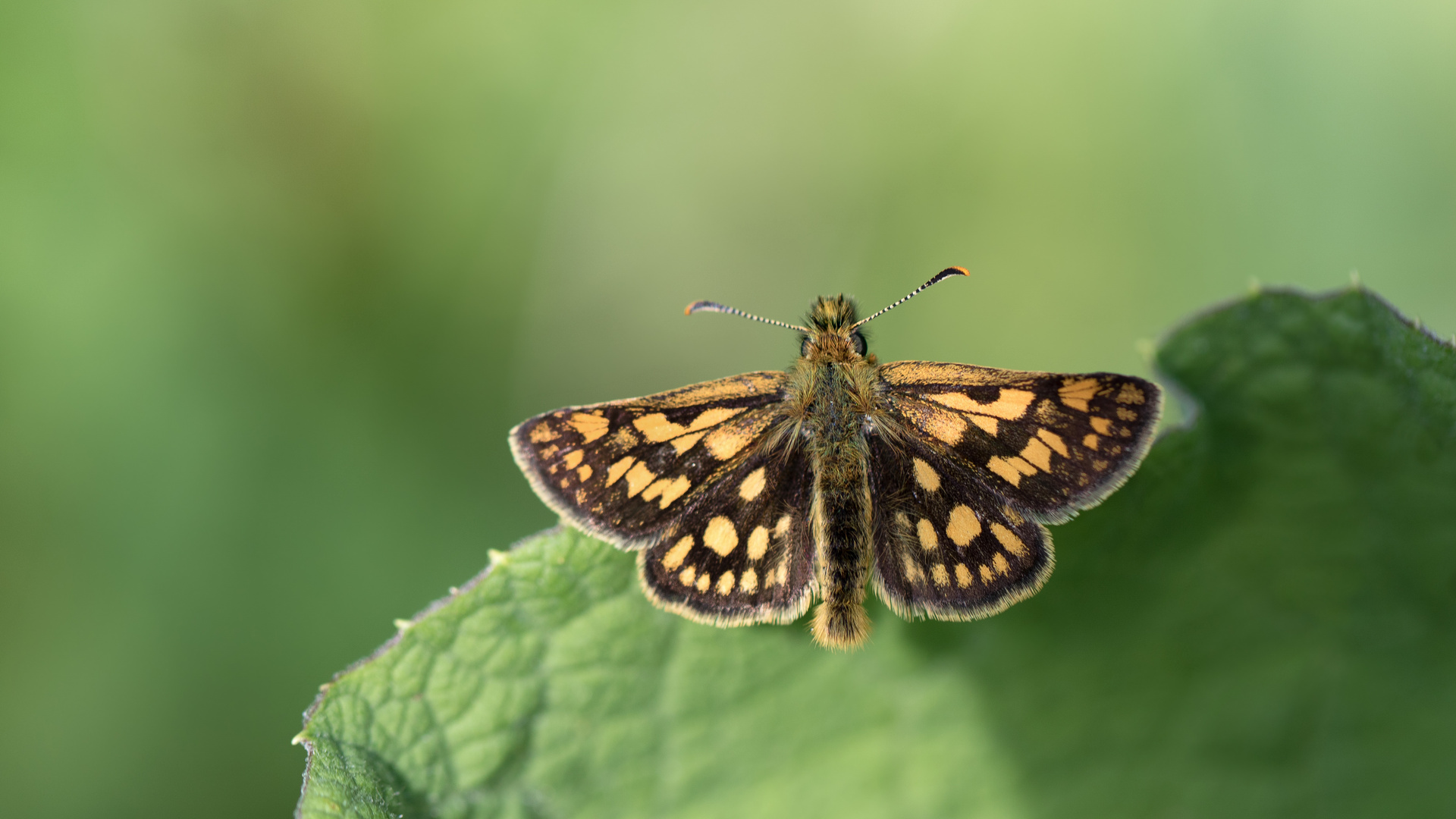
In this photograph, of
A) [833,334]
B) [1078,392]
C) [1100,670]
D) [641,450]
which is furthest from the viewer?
[833,334]

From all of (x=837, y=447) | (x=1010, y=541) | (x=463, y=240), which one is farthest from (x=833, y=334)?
(x=463, y=240)

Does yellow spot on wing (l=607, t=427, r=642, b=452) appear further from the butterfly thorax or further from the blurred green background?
the blurred green background

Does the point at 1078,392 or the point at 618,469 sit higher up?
the point at 618,469

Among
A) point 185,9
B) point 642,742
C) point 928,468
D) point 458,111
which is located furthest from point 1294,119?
point 185,9

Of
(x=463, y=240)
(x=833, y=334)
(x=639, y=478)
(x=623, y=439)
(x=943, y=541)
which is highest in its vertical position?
(x=463, y=240)

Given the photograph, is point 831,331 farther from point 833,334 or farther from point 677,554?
point 677,554

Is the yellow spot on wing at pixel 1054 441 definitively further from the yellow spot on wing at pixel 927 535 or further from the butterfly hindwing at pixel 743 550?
the butterfly hindwing at pixel 743 550
